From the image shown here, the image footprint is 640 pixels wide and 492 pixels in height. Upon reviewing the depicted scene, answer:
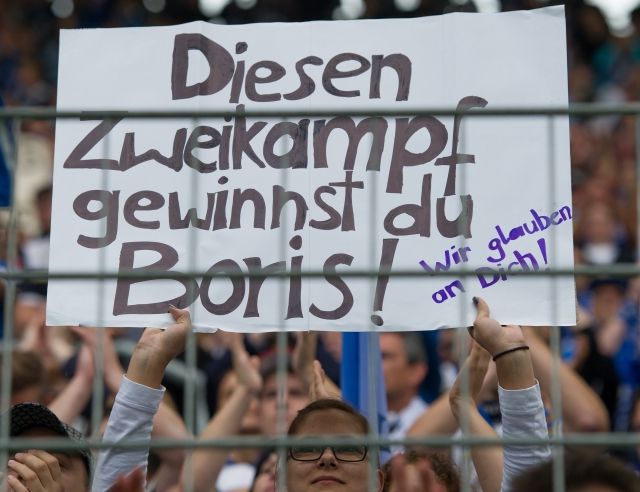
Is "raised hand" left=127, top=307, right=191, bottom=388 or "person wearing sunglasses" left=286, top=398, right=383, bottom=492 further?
"person wearing sunglasses" left=286, top=398, right=383, bottom=492

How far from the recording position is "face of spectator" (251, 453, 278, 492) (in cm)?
405

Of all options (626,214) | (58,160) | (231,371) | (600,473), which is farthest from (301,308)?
(626,214)

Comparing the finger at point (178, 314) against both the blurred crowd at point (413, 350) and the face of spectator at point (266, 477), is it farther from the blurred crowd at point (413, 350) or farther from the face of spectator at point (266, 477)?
the face of spectator at point (266, 477)

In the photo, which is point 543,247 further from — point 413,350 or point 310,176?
point 413,350

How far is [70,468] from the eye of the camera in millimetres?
3252

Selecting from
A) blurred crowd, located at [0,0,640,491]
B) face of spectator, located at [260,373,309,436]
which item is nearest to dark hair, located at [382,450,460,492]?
blurred crowd, located at [0,0,640,491]

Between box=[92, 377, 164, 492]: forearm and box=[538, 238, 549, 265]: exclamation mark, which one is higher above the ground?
box=[538, 238, 549, 265]: exclamation mark

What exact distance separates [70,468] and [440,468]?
0.89 m

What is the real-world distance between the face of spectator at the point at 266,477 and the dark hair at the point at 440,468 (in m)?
0.50

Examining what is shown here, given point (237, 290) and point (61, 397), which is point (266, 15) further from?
point (237, 290)

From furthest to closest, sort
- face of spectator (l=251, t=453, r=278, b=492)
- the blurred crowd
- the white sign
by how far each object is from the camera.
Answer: the blurred crowd < face of spectator (l=251, t=453, r=278, b=492) < the white sign

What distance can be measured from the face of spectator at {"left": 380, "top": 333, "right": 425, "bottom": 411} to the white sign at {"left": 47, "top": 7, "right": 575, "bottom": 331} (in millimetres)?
1799

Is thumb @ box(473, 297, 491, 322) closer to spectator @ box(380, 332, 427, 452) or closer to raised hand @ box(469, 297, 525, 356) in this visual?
raised hand @ box(469, 297, 525, 356)

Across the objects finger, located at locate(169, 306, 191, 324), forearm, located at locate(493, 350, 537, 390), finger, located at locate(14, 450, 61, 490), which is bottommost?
finger, located at locate(14, 450, 61, 490)
